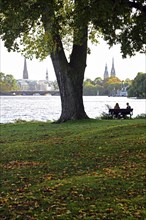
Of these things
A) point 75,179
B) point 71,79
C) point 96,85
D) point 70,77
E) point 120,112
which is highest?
point 96,85

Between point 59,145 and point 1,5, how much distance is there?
4922 millimetres

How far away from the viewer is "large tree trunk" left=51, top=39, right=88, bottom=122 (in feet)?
77.5

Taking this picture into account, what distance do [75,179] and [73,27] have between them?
31.9 feet

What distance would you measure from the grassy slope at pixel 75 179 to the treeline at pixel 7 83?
122132 mm

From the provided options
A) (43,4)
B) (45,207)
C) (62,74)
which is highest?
(43,4)

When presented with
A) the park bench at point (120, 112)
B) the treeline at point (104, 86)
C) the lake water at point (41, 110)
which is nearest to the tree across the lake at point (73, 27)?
the park bench at point (120, 112)

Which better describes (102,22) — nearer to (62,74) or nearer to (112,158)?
(112,158)

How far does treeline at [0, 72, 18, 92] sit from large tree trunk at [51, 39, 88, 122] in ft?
366

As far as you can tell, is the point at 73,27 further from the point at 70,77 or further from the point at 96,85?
the point at 96,85

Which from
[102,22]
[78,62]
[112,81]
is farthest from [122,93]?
[102,22]

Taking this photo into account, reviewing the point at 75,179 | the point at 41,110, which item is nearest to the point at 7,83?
the point at 41,110

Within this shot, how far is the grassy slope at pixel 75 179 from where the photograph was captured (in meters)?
6.07

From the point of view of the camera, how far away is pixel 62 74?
23.7 meters

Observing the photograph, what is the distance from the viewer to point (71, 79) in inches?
933
